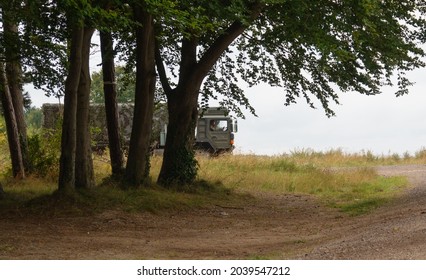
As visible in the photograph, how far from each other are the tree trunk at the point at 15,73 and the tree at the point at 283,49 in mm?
3731

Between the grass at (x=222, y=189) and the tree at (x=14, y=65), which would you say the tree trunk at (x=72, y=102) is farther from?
the tree at (x=14, y=65)

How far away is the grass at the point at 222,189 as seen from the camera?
19250mm

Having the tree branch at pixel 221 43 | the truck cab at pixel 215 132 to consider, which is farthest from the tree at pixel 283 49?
the truck cab at pixel 215 132

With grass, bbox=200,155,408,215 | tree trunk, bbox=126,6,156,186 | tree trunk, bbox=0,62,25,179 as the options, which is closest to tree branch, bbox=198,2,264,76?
tree trunk, bbox=126,6,156,186

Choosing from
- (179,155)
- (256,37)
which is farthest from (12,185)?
(256,37)

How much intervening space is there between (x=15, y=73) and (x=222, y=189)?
261 inches

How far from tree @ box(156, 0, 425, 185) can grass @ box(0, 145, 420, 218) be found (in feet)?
5.60

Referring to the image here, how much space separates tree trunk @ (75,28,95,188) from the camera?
1959cm

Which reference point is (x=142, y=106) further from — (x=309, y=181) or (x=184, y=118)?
(x=309, y=181)

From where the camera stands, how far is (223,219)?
1995 centimetres

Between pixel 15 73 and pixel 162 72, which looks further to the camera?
pixel 162 72

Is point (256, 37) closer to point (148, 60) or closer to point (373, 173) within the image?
point (148, 60)

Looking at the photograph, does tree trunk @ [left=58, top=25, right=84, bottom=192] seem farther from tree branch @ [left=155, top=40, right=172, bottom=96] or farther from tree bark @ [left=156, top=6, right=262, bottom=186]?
tree branch @ [left=155, top=40, right=172, bottom=96]

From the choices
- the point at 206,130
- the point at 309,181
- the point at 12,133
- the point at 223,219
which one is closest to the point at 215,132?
the point at 206,130
